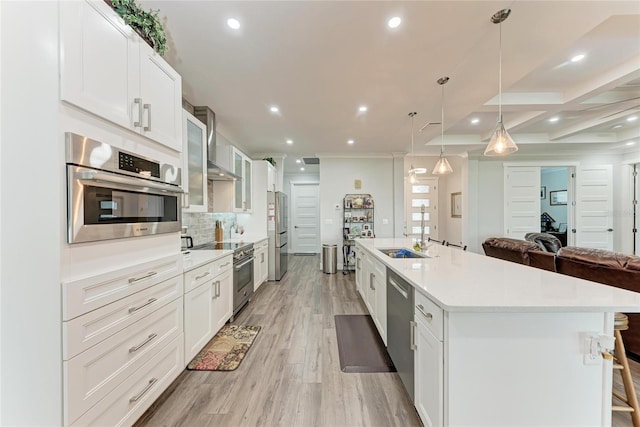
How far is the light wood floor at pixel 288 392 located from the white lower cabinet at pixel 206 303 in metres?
0.30

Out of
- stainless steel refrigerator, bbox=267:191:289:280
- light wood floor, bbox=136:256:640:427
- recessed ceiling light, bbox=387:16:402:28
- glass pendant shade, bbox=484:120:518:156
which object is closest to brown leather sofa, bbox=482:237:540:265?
light wood floor, bbox=136:256:640:427

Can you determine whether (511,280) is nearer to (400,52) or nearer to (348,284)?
(400,52)

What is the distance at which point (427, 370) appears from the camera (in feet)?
4.42

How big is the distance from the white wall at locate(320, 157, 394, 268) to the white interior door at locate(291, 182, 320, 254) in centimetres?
203

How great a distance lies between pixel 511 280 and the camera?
1529mm

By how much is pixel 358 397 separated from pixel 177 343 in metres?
1.39

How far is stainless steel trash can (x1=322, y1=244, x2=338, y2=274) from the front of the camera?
212 inches

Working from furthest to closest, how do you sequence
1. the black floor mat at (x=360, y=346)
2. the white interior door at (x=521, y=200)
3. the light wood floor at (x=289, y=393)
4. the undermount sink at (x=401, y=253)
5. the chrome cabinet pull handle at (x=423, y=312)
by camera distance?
the white interior door at (x=521, y=200) < the undermount sink at (x=401, y=253) < the black floor mat at (x=360, y=346) < the light wood floor at (x=289, y=393) < the chrome cabinet pull handle at (x=423, y=312)

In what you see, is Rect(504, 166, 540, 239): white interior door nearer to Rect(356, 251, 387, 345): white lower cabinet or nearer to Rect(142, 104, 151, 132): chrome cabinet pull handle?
Rect(356, 251, 387, 345): white lower cabinet

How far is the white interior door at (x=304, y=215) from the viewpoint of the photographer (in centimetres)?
790

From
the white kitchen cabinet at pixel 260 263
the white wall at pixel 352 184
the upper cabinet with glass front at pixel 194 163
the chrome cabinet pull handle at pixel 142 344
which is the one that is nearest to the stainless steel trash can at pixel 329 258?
the white wall at pixel 352 184

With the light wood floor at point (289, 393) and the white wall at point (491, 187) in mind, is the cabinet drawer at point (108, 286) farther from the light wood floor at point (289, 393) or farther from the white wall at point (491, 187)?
the white wall at point (491, 187)

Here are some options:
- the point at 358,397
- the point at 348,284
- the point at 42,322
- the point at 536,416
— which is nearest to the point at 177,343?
the point at 42,322

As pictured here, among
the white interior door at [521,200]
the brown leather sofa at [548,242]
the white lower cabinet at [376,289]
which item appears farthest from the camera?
the white interior door at [521,200]
